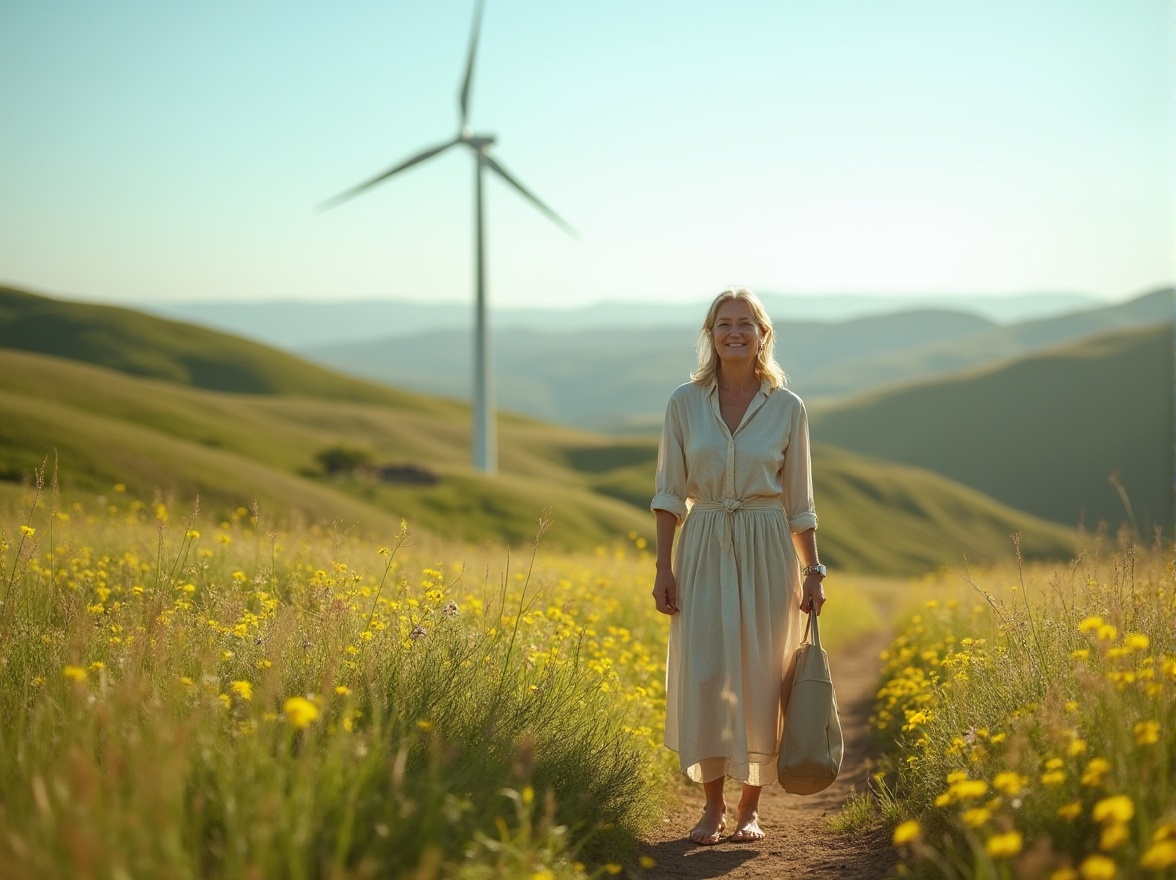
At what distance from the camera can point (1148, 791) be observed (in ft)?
12.7

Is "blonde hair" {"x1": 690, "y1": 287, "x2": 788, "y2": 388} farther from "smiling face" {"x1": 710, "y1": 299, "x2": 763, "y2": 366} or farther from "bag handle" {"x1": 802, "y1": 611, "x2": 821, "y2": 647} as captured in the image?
"bag handle" {"x1": 802, "y1": 611, "x2": 821, "y2": 647}

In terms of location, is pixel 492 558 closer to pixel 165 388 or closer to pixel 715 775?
pixel 715 775

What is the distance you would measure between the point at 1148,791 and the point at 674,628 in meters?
3.25

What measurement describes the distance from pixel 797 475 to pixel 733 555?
660 millimetres

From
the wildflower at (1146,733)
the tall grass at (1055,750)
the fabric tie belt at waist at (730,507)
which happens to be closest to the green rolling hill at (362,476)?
the fabric tie belt at waist at (730,507)

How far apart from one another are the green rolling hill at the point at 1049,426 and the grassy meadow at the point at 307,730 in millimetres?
114325

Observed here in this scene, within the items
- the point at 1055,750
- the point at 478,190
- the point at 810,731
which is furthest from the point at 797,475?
the point at 478,190

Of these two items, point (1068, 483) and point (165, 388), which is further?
point (1068, 483)

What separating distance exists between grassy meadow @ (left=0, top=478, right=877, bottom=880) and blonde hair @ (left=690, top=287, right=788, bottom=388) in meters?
1.96

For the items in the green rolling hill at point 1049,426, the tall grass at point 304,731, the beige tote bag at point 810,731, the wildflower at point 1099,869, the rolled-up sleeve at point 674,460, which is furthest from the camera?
the green rolling hill at point 1049,426

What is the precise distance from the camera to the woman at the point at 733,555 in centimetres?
634

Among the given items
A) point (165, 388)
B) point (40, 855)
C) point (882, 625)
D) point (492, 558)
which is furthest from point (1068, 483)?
point (40, 855)

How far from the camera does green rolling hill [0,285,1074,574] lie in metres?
35.0

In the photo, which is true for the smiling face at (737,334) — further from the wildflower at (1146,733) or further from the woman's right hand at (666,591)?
the wildflower at (1146,733)
